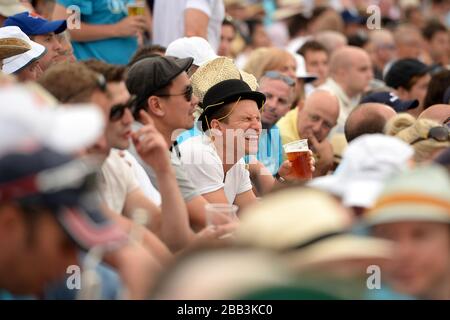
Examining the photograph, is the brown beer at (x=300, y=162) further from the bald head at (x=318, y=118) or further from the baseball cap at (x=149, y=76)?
the bald head at (x=318, y=118)

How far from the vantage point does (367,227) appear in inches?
134

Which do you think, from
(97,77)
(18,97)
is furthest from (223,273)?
(97,77)

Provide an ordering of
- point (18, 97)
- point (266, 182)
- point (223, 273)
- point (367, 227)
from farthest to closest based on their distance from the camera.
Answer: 1. point (266, 182)
2. point (367, 227)
3. point (18, 97)
4. point (223, 273)

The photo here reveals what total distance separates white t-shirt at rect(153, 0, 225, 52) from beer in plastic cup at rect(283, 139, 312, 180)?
2575mm

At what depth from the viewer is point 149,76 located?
18.9 feet

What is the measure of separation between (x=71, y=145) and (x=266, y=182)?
3684 millimetres

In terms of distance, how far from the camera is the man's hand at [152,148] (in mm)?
4781

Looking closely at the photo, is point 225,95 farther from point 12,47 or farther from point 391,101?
point 391,101

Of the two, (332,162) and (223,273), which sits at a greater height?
(332,162)

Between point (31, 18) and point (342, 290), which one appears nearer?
point (342, 290)

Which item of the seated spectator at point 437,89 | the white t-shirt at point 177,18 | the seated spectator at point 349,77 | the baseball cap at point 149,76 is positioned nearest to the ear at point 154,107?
the baseball cap at point 149,76

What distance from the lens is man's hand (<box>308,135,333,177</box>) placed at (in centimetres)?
765
